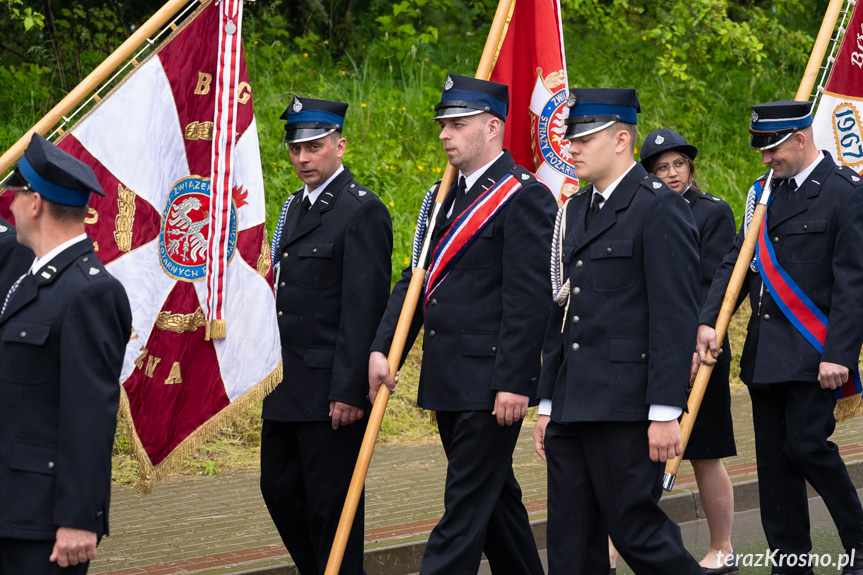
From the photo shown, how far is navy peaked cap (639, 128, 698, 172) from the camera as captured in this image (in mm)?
6566

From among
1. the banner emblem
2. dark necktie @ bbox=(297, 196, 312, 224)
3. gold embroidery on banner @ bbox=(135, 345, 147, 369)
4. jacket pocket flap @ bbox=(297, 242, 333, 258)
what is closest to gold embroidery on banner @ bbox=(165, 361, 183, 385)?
gold embroidery on banner @ bbox=(135, 345, 147, 369)

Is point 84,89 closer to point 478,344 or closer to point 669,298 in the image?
point 478,344

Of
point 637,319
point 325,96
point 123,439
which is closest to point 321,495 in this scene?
point 637,319

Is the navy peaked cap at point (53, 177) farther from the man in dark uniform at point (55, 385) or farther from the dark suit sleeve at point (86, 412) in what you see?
the dark suit sleeve at point (86, 412)

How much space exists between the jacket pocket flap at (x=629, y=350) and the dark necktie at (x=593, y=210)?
535 millimetres

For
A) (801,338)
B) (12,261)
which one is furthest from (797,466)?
(12,261)

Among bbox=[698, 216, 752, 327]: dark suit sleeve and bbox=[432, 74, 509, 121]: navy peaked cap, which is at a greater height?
bbox=[432, 74, 509, 121]: navy peaked cap

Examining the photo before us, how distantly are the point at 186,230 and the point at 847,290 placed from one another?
310cm

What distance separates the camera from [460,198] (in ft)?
17.7

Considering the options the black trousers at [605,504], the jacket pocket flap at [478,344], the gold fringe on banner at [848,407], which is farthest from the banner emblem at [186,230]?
the gold fringe on banner at [848,407]

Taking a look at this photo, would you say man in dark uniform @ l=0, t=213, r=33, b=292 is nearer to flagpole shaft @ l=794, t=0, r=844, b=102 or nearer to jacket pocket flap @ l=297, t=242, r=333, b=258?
jacket pocket flap @ l=297, t=242, r=333, b=258

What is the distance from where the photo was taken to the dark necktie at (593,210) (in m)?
4.84

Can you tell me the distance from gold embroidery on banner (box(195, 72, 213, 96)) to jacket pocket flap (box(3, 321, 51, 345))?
6.94 ft

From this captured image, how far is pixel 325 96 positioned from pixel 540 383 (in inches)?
361
